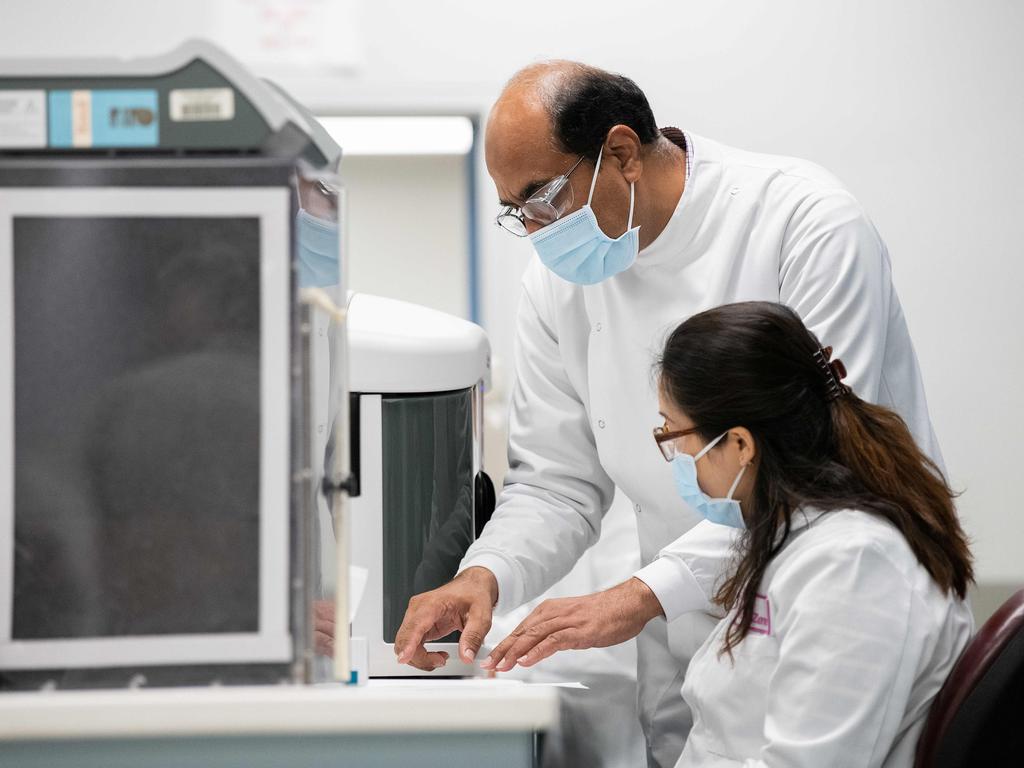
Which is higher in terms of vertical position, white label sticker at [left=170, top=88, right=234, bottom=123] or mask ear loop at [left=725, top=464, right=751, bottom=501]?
white label sticker at [left=170, top=88, right=234, bottom=123]

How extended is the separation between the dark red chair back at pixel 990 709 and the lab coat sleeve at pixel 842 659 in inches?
1.9

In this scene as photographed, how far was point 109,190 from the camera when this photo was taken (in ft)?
2.56

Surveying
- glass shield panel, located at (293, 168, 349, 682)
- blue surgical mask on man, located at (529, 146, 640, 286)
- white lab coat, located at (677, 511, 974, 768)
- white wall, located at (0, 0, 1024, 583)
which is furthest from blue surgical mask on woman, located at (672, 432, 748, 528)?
white wall, located at (0, 0, 1024, 583)

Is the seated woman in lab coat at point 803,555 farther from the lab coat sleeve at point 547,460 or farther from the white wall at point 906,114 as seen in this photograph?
the white wall at point 906,114

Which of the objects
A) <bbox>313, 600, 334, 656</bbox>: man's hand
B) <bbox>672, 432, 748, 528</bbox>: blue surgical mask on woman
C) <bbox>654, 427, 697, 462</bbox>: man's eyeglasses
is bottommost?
<bbox>672, 432, 748, 528</bbox>: blue surgical mask on woman

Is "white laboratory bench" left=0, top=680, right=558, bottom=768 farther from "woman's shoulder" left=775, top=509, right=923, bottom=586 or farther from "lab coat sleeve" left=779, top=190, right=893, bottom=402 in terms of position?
"lab coat sleeve" left=779, top=190, right=893, bottom=402

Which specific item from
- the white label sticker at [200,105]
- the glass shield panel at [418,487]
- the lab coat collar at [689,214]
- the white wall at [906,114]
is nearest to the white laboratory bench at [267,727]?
the white label sticker at [200,105]

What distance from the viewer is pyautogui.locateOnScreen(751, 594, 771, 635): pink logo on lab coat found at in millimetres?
1219

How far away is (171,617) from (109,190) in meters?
0.29

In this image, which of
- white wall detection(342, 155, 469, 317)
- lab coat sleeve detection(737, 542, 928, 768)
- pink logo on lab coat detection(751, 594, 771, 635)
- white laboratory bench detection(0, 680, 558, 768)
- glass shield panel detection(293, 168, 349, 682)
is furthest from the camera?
white wall detection(342, 155, 469, 317)

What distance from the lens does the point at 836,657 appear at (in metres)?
1.09

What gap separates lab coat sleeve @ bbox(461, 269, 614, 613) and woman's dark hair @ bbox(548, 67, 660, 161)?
12.9 inches

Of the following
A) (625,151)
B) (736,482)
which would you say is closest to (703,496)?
(736,482)

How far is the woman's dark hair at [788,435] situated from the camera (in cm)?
124
